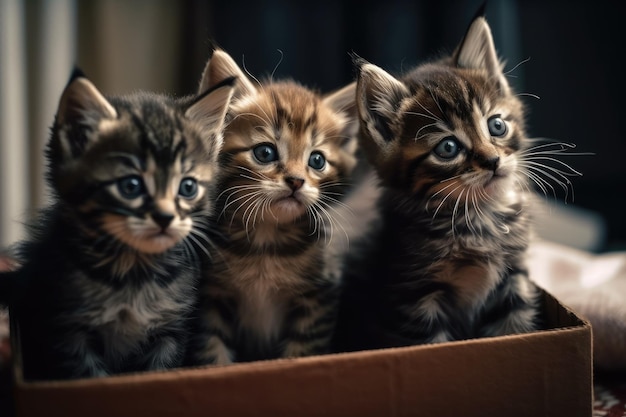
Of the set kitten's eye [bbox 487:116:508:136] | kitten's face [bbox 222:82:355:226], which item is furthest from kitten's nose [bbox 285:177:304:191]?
kitten's eye [bbox 487:116:508:136]

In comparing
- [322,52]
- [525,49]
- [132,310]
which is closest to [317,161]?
[132,310]

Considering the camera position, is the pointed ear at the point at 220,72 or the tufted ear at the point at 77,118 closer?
the tufted ear at the point at 77,118

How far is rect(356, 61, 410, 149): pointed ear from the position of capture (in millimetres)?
1268

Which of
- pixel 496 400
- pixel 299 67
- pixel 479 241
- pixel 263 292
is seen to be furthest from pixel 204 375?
pixel 299 67

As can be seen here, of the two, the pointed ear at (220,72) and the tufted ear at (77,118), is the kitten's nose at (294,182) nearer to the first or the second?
the pointed ear at (220,72)

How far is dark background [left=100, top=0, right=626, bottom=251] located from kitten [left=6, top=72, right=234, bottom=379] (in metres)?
1.80

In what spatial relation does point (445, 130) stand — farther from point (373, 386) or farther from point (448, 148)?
point (373, 386)

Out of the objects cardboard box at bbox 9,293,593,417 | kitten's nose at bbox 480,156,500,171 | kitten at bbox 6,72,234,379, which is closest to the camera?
cardboard box at bbox 9,293,593,417

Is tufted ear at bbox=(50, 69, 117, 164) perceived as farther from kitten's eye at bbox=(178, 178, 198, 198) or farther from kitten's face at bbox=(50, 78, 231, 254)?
kitten's eye at bbox=(178, 178, 198, 198)

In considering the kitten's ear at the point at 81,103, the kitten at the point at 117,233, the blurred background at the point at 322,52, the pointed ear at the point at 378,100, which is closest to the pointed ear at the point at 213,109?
the kitten at the point at 117,233

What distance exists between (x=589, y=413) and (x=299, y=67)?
2.17 metres

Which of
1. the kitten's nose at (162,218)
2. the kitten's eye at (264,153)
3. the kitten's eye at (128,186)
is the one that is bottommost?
the kitten's nose at (162,218)

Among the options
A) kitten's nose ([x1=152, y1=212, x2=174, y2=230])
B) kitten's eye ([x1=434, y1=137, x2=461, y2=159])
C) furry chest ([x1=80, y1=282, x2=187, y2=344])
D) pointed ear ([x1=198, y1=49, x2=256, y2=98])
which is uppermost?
pointed ear ([x1=198, y1=49, x2=256, y2=98])

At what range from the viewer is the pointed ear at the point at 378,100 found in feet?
4.16
